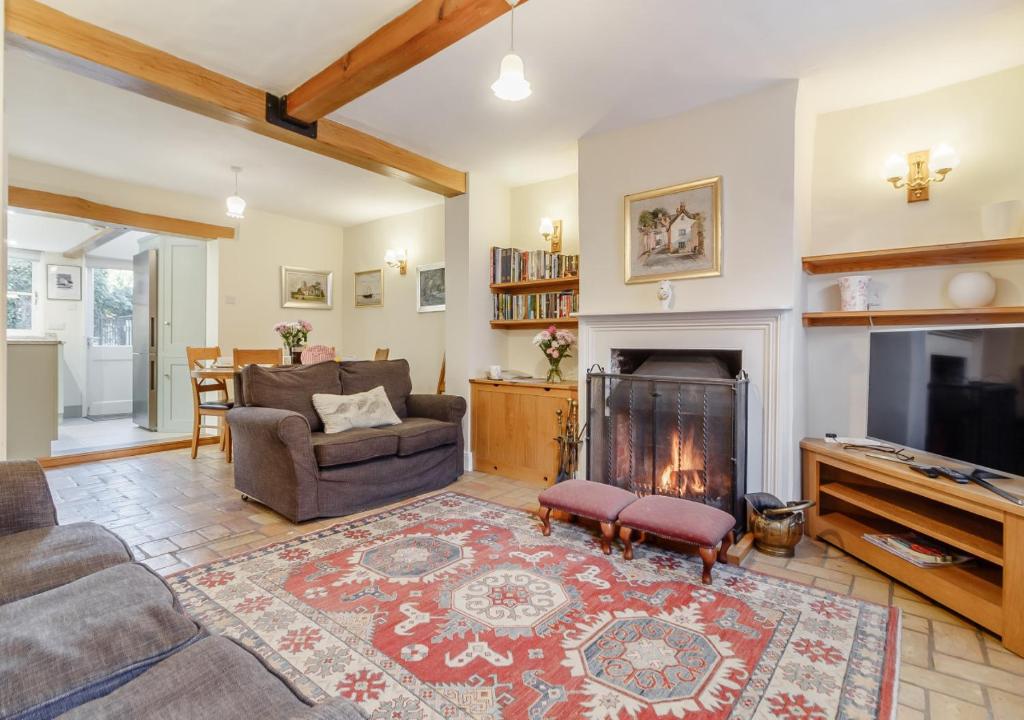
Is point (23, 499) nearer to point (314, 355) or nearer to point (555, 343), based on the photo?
point (555, 343)

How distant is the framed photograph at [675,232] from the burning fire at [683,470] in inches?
40.5

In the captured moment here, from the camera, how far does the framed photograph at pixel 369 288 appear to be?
5.85 m

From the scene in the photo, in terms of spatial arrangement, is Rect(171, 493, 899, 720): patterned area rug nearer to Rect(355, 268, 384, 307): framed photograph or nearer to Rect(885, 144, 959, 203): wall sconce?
Rect(885, 144, 959, 203): wall sconce

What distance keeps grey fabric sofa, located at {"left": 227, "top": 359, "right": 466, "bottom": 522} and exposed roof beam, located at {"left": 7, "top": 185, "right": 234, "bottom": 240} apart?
2546 millimetres

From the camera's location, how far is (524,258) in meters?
4.25

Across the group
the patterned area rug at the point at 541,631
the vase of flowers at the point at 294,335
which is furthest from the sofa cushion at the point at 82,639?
the vase of flowers at the point at 294,335

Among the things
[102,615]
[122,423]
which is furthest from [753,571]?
[122,423]

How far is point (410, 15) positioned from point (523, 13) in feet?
1.68

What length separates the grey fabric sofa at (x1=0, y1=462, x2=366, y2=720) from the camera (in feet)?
→ 2.58

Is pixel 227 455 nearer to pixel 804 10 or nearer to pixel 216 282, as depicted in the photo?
pixel 216 282

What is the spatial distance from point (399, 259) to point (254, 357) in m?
1.89

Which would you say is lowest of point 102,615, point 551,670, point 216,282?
point 551,670

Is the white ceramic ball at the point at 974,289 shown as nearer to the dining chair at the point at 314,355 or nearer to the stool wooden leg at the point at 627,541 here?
the stool wooden leg at the point at 627,541

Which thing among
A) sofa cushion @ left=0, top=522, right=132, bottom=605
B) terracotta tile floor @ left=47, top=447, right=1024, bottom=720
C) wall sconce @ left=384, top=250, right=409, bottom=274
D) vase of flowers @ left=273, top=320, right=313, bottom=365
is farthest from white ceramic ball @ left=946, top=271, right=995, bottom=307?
wall sconce @ left=384, top=250, right=409, bottom=274
